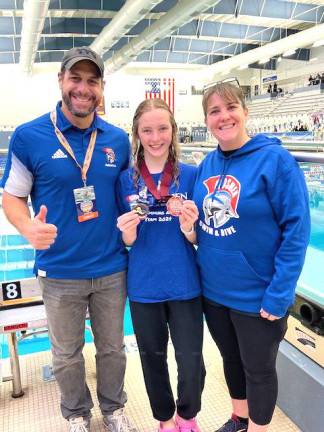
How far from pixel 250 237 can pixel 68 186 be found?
68 cm

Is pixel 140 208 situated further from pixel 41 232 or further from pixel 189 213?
pixel 41 232

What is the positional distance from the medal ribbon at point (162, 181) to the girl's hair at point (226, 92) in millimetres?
270

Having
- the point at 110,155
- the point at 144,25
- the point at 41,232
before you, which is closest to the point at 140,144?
the point at 110,155

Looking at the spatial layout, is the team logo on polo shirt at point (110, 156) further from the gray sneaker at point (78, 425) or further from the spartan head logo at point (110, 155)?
the gray sneaker at point (78, 425)

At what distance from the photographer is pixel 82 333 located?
1.69 meters

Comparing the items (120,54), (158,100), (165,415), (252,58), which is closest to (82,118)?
(158,100)

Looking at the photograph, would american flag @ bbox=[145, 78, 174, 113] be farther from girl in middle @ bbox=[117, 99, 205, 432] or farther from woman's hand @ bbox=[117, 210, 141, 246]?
woman's hand @ bbox=[117, 210, 141, 246]

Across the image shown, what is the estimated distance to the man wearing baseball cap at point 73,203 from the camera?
58.8 inches

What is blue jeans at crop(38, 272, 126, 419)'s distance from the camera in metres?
1.60

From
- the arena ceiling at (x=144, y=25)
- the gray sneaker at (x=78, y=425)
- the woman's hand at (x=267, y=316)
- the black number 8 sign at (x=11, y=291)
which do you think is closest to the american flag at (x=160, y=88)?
the arena ceiling at (x=144, y=25)

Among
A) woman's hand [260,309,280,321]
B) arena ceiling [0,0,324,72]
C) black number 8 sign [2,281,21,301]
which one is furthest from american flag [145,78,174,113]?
woman's hand [260,309,280,321]

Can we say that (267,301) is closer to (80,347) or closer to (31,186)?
(80,347)

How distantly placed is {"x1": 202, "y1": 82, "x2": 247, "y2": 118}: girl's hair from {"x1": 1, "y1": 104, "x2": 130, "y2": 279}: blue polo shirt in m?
0.44

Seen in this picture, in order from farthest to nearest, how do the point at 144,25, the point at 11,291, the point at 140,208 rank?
the point at 144,25
the point at 11,291
the point at 140,208
